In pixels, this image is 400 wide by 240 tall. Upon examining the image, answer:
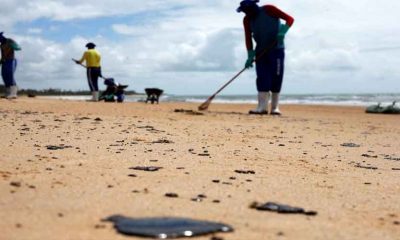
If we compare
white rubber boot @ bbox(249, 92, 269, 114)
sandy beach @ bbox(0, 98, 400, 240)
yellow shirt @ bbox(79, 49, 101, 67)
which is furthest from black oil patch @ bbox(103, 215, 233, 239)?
yellow shirt @ bbox(79, 49, 101, 67)

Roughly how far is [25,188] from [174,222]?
109cm

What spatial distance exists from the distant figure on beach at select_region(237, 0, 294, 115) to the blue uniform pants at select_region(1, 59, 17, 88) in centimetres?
736

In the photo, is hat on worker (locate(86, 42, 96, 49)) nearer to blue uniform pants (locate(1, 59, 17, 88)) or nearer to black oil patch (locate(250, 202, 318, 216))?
blue uniform pants (locate(1, 59, 17, 88))

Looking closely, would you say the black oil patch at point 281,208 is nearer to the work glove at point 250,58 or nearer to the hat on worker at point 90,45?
the work glove at point 250,58

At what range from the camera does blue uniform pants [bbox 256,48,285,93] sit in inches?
476

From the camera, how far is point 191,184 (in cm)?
350

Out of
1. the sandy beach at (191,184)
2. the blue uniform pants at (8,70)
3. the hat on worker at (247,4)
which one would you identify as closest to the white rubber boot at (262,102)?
the hat on worker at (247,4)

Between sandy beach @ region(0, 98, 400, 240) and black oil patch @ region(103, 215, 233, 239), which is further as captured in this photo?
sandy beach @ region(0, 98, 400, 240)

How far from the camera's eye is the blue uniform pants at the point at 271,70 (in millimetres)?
12094

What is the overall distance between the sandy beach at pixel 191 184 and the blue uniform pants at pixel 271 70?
5.79 m

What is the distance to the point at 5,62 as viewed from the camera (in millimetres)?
15750

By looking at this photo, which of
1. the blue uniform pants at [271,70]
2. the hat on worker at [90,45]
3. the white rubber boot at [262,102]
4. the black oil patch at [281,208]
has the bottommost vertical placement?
the black oil patch at [281,208]

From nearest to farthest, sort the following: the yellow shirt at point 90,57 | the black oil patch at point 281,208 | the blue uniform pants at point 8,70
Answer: the black oil patch at point 281,208 → the blue uniform pants at point 8,70 → the yellow shirt at point 90,57

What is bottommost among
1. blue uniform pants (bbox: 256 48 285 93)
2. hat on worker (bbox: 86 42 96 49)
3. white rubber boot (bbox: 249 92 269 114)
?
white rubber boot (bbox: 249 92 269 114)
